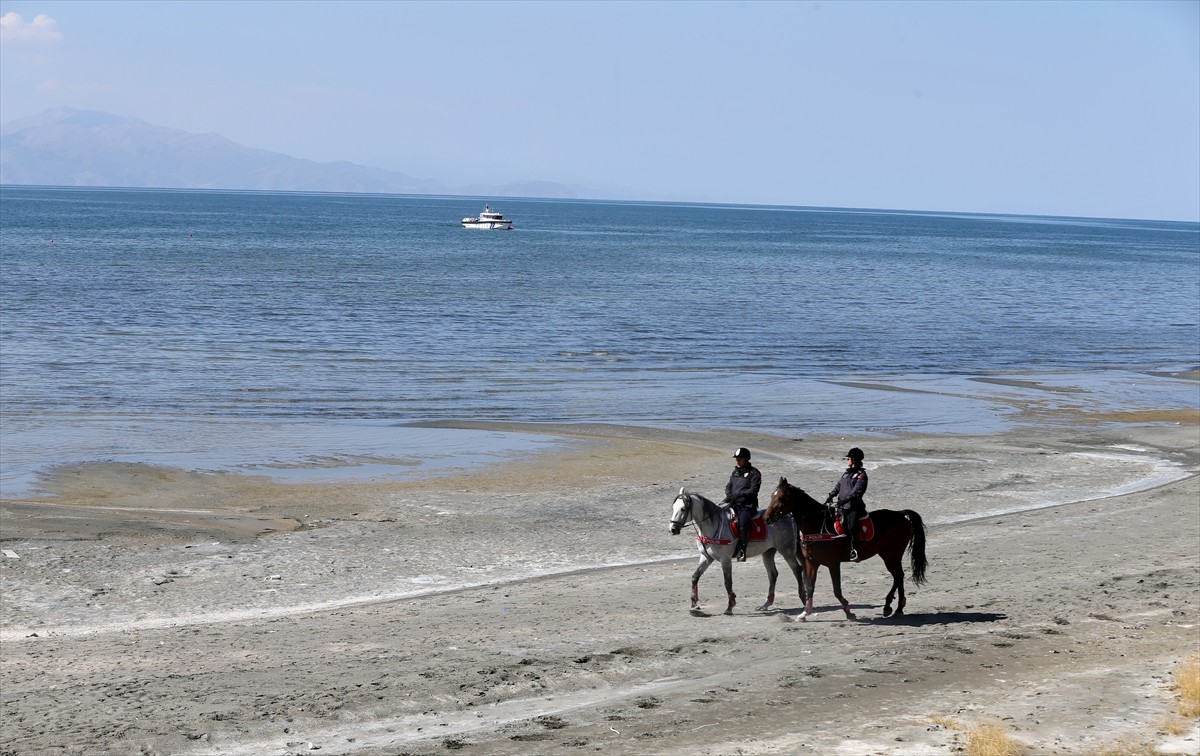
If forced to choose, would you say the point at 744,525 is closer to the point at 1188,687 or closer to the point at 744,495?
the point at 744,495

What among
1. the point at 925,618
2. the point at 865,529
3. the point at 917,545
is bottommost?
the point at 925,618

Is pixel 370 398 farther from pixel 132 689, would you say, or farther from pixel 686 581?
pixel 132 689

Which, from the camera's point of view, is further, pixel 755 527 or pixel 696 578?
pixel 696 578

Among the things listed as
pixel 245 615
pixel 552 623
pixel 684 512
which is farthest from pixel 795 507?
pixel 245 615

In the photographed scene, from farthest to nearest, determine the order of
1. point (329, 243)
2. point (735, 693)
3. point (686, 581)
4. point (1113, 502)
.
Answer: point (329, 243)
point (1113, 502)
point (686, 581)
point (735, 693)

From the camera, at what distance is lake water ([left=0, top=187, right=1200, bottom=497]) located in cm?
3020

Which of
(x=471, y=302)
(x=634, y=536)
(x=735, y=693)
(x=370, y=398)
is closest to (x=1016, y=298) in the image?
(x=471, y=302)

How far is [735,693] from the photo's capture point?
1280 centimetres

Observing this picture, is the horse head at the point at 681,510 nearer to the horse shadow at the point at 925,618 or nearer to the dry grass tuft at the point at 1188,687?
the horse shadow at the point at 925,618

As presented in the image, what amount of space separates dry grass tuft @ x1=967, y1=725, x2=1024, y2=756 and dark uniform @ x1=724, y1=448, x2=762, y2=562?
491 cm

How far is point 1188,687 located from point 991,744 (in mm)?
2724

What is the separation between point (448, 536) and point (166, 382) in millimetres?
19154

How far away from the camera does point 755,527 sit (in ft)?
51.5

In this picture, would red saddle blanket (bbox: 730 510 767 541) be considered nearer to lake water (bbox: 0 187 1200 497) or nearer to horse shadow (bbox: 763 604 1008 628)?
horse shadow (bbox: 763 604 1008 628)
